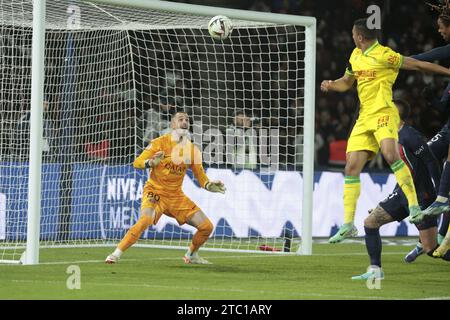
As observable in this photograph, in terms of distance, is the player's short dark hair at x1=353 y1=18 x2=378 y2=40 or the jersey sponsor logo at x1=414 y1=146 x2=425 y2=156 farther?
the jersey sponsor logo at x1=414 y1=146 x2=425 y2=156

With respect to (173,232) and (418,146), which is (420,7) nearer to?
(173,232)

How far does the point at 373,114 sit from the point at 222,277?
236 cm

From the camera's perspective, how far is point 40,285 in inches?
383

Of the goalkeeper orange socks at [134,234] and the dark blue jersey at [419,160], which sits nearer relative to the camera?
the goalkeeper orange socks at [134,234]

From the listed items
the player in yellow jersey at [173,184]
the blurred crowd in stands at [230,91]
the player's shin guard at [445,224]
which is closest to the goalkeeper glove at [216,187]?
the player in yellow jersey at [173,184]

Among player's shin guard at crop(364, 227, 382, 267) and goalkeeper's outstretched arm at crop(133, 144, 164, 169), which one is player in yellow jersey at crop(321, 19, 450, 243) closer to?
player's shin guard at crop(364, 227, 382, 267)

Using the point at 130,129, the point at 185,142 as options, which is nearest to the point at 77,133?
the point at 130,129

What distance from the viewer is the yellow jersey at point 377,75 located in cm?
1114

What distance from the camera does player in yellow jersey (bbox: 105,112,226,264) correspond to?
1265 cm

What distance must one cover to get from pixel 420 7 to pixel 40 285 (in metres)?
19.0

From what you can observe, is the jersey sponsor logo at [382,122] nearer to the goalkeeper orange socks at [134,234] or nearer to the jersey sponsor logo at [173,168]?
the jersey sponsor logo at [173,168]

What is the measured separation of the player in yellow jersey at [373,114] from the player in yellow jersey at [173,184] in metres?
2.08

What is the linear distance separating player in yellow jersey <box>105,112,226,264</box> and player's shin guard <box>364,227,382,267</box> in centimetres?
220

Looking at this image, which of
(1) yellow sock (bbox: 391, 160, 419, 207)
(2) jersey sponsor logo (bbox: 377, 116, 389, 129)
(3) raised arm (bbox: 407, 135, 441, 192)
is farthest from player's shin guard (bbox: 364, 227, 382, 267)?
(3) raised arm (bbox: 407, 135, 441, 192)
